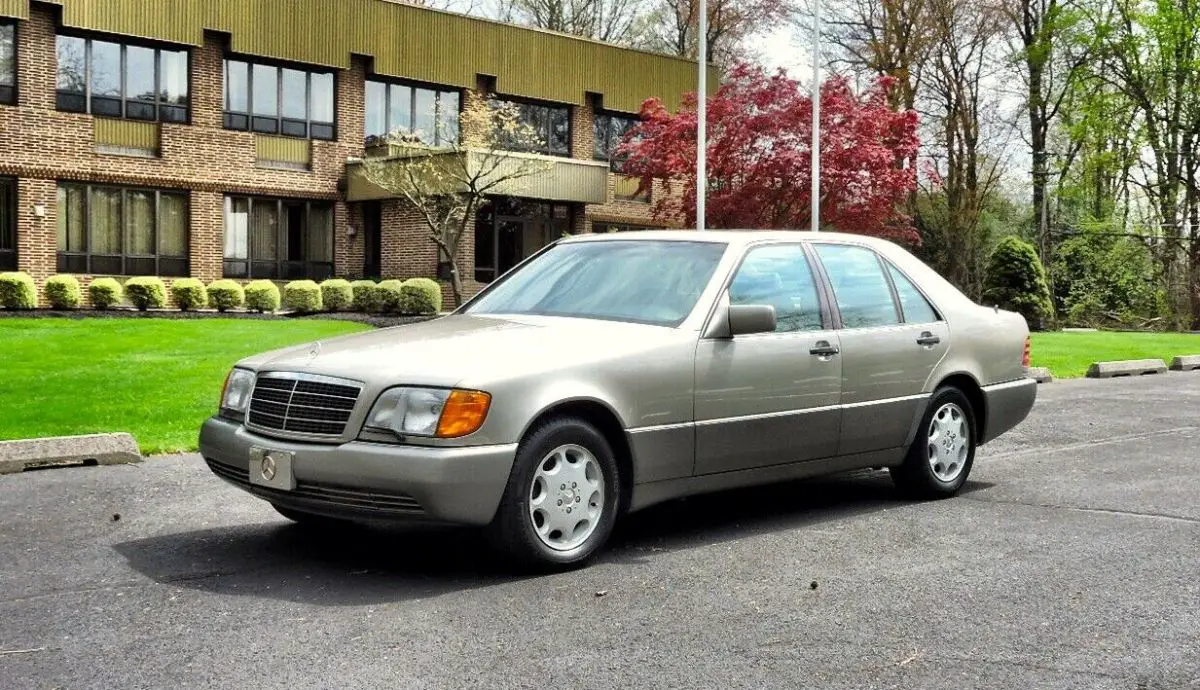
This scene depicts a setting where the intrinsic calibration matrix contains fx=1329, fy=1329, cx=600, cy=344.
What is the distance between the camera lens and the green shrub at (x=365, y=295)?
29625 millimetres

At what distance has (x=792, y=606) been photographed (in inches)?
217

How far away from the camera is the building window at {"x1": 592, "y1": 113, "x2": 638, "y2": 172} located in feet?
131

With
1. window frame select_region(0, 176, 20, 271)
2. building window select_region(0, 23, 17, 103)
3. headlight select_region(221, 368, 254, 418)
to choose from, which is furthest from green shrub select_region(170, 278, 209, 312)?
headlight select_region(221, 368, 254, 418)

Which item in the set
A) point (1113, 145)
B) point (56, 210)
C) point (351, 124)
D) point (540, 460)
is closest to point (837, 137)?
point (351, 124)

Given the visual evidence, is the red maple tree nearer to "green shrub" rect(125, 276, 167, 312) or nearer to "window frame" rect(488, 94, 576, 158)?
"window frame" rect(488, 94, 576, 158)

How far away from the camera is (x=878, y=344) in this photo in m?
7.79

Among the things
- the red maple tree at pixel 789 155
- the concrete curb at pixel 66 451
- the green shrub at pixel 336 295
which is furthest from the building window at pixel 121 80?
the concrete curb at pixel 66 451

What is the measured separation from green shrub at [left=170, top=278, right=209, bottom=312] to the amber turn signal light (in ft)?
80.6

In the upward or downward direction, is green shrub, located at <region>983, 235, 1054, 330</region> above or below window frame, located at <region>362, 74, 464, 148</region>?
below

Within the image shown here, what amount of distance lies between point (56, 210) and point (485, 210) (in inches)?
415

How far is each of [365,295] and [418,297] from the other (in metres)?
1.55

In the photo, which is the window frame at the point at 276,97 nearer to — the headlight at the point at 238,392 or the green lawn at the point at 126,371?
the green lawn at the point at 126,371

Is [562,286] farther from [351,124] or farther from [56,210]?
[351,124]

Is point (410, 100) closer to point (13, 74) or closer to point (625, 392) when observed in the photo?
point (13, 74)
